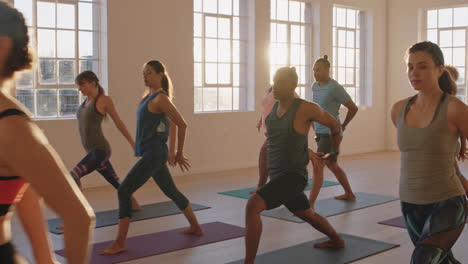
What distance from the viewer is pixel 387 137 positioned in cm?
1180

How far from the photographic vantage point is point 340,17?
35.4 ft

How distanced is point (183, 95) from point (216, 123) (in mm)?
726

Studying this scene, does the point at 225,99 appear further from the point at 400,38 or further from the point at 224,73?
the point at 400,38

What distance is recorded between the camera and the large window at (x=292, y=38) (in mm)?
9500

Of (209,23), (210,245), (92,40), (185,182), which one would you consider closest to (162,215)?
(210,245)

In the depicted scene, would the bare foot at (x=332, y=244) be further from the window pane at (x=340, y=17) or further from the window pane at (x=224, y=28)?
the window pane at (x=340, y=17)

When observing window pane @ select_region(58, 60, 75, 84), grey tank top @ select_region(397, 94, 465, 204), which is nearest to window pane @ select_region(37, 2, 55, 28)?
window pane @ select_region(58, 60, 75, 84)

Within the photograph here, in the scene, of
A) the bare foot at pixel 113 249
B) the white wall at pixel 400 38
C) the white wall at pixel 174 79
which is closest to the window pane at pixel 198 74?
the white wall at pixel 174 79

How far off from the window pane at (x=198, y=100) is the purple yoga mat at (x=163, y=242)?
3.69 m

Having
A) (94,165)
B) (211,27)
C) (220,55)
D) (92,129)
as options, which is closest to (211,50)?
(220,55)

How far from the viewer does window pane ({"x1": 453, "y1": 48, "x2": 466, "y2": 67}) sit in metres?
10.8

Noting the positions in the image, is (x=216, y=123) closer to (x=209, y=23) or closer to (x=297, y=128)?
(x=209, y=23)

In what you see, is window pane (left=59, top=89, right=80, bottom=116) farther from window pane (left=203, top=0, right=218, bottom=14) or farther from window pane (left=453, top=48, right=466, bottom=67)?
window pane (left=453, top=48, right=466, bottom=67)

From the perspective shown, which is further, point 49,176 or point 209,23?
point 209,23
